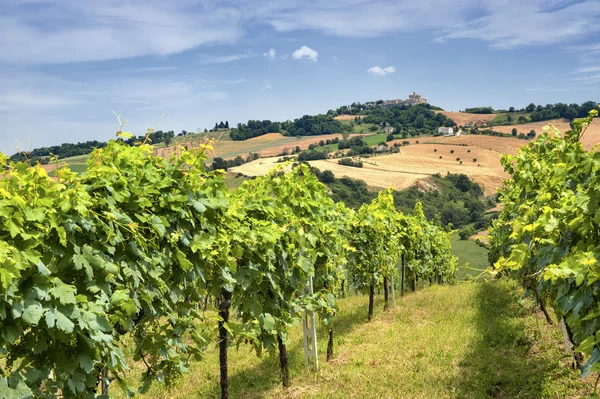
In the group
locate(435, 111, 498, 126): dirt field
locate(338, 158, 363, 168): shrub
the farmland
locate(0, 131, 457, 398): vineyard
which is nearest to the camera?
locate(0, 131, 457, 398): vineyard

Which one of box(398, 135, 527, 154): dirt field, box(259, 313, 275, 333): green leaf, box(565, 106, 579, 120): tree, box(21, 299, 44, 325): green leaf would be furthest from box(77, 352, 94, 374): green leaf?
box(565, 106, 579, 120): tree

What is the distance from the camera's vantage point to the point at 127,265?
4344mm

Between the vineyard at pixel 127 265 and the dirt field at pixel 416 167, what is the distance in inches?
2843

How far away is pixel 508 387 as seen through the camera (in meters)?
8.51

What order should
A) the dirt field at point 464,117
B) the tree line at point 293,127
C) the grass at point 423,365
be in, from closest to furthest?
the grass at point 423,365, the tree line at point 293,127, the dirt field at point 464,117

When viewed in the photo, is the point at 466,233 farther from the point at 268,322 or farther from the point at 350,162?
the point at 268,322

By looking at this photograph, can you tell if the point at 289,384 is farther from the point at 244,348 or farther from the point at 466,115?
the point at 466,115

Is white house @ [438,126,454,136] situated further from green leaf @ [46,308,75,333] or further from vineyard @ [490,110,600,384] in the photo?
green leaf @ [46,308,75,333]

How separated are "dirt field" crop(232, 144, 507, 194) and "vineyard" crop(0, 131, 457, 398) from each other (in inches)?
2843

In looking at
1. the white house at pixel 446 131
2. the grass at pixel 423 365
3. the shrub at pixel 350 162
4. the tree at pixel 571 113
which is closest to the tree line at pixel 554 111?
the tree at pixel 571 113

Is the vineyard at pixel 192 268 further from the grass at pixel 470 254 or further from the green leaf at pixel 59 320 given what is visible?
the grass at pixel 470 254

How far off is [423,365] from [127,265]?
25.1ft

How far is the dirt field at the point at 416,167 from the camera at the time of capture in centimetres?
8782

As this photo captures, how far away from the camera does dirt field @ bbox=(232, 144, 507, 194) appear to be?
87.8m
